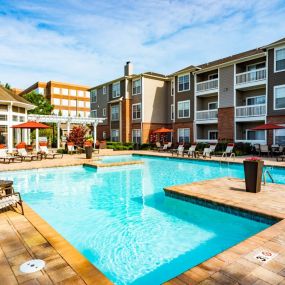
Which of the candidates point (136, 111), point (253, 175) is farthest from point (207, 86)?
point (253, 175)

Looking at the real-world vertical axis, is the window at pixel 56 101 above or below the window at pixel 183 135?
above

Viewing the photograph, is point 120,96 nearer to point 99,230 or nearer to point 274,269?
point 99,230

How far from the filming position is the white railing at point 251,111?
73.3ft

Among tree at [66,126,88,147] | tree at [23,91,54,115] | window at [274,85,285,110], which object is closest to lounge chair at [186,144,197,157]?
window at [274,85,285,110]

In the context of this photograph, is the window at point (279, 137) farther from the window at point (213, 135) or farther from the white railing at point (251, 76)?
the window at point (213, 135)

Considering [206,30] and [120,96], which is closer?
[206,30]

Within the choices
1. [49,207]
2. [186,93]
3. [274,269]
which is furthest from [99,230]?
[186,93]

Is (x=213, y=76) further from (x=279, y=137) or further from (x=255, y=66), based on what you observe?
(x=279, y=137)

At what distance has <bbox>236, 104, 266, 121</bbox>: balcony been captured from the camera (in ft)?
73.4

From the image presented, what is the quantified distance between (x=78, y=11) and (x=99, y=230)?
962cm

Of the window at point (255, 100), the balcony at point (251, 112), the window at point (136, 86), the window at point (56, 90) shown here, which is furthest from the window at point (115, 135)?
the window at point (56, 90)

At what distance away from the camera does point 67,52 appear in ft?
58.0

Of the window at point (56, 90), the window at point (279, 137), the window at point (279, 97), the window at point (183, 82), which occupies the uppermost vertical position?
the window at point (56, 90)

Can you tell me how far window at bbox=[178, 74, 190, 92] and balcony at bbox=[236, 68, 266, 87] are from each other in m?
6.31
